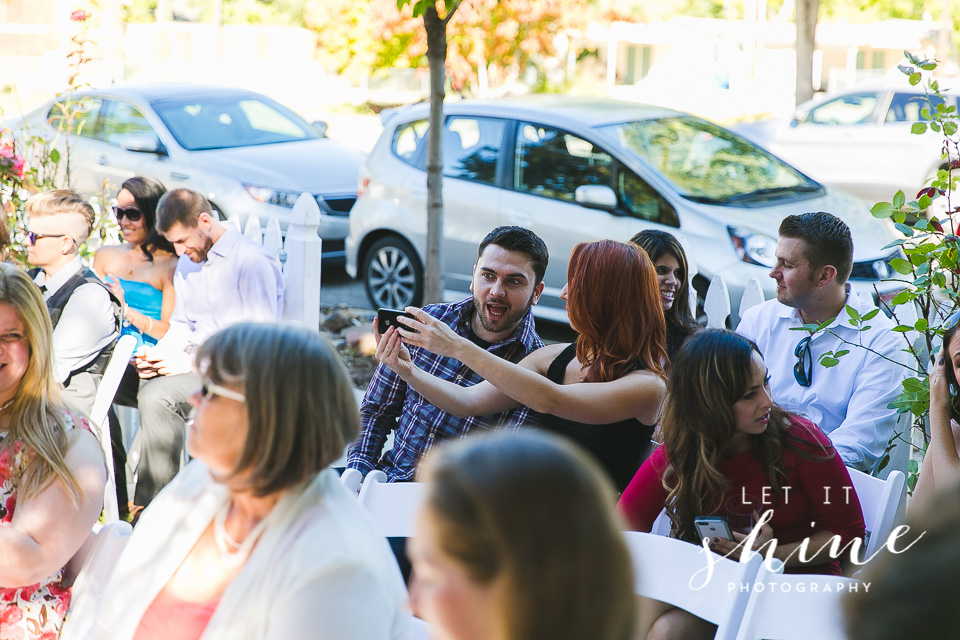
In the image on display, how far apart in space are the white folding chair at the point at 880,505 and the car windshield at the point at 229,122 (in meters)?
7.55

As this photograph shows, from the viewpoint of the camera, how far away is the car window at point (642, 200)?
675cm

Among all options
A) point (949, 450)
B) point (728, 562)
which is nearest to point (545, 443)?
point (728, 562)

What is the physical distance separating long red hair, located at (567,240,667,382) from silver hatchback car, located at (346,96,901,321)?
3341 mm

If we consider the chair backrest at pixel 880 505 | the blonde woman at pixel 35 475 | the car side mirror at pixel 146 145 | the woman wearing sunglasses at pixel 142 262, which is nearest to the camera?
the blonde woman at pixel 35 475

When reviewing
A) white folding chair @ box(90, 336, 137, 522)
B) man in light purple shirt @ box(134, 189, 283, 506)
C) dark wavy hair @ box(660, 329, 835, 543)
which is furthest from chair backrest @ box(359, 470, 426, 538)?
man in light purple shirt @ box(134, 189, 283, 506)

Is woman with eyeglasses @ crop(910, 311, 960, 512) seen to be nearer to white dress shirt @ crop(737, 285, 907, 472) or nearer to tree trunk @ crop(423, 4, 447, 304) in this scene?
white dress shirt @ crop(737, 285, 907, 472)

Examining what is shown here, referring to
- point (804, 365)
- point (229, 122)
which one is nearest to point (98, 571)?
point (804, 365)

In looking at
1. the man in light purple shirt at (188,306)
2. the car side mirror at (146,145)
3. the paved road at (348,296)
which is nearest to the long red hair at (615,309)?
the man in light purple shirt at (188,306)

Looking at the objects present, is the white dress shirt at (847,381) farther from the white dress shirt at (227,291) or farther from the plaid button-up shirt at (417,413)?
the white dress shirt at (227,291)

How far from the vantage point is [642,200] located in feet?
22.5

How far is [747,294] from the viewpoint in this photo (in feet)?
15.5

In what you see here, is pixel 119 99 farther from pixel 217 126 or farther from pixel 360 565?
pixel 360 565

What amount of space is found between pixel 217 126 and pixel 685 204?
4.93 meters

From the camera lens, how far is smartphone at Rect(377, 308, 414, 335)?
3.20 metres
